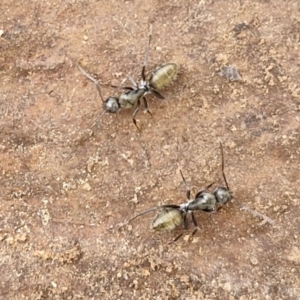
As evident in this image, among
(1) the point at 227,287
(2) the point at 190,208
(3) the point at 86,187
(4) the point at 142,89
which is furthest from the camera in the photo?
(4) the point at 142,89

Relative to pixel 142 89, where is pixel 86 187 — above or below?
below

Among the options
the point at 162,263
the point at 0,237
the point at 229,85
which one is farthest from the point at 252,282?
the point at 0,237

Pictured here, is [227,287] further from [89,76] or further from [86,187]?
[89,76]

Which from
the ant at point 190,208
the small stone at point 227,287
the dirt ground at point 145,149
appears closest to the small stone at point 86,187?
the dirt ground at point 145,149

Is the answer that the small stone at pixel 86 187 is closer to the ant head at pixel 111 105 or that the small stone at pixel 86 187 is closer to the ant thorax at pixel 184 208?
the ant head at pixel 111 105

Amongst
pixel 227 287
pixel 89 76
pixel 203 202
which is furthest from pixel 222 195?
pixel 89 76

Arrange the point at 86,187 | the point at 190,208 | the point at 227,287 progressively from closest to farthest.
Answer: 1. the point at 227,287
2. the point at 190,208
3. the point at 86,187

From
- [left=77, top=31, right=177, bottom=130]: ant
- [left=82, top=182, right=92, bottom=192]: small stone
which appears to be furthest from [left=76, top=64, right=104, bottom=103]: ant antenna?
[left=82, top=182, right=92, bottom=192]: small stone

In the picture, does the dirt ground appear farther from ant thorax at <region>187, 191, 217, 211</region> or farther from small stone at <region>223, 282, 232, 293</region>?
ant thorax at <region>187, 191, 217, 211</region>
